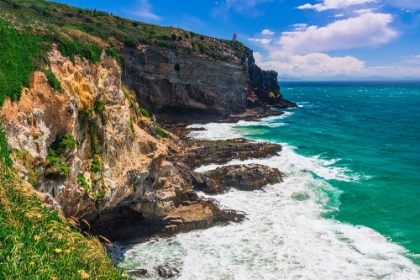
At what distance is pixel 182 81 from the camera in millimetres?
53219

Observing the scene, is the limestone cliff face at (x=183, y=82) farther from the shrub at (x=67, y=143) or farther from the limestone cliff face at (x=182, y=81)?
the shrub at (x=67, y=143)

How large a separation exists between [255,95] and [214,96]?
23.8 meters

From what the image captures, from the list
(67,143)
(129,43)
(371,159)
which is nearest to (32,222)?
(67,143)

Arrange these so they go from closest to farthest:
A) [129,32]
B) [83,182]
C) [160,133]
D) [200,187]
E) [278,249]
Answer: [83,182]
[278,249]
[200,187]
[160,133]
[129,32]

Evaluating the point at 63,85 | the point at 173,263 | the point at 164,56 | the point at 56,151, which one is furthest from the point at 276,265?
the point at 164,56

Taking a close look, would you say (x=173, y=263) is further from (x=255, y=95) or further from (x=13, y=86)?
(x=255, y=95)

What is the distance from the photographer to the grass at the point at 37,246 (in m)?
5.38

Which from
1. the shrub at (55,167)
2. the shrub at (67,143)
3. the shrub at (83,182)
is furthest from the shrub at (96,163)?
the shrub at (55,167)

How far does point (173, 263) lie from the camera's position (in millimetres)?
16297

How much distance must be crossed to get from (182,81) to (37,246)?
48.7 meters

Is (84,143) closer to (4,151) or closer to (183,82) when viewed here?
(4,151)

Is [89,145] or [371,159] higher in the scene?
[89,145]

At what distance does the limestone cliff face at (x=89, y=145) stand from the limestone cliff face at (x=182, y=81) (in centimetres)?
2818

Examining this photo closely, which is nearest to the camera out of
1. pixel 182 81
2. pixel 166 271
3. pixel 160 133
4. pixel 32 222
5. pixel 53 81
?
pixel 32 222
